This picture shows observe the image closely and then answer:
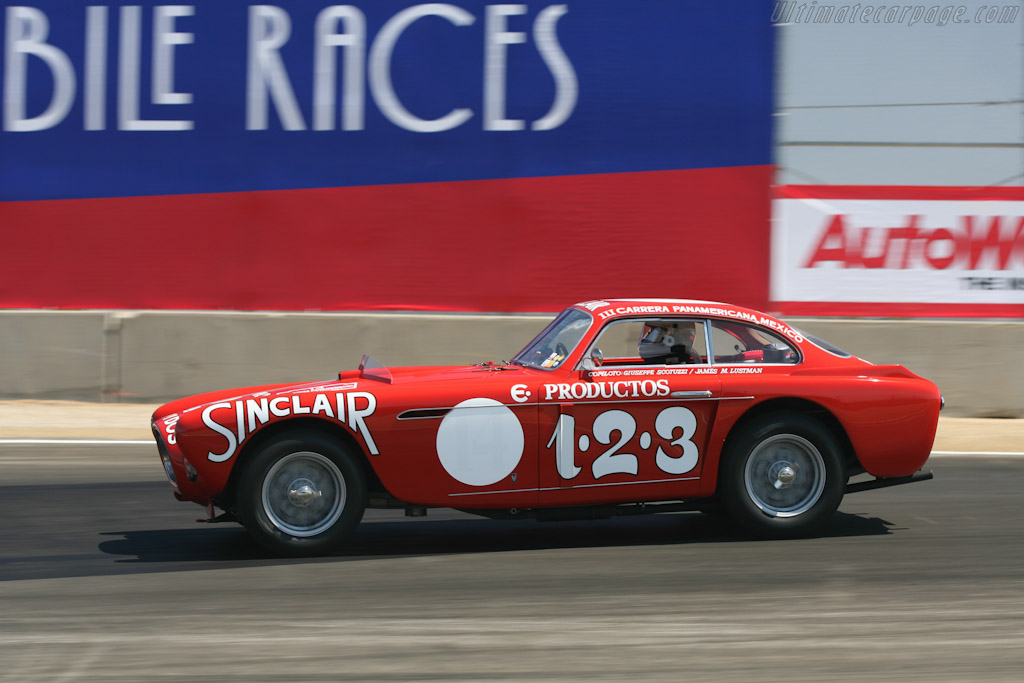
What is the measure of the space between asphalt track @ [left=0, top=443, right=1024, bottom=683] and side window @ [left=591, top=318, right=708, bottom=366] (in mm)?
1041

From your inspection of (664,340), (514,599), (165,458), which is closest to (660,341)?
(664,340)

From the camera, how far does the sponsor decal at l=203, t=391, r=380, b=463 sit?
18.8 ft

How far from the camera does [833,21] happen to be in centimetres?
1280

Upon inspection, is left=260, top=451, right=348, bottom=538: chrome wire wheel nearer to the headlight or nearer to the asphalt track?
the asphalt track

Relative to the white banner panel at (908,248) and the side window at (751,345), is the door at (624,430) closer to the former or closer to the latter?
the side window at (751,345)

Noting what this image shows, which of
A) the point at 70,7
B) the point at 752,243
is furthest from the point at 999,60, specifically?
the point at 70,7

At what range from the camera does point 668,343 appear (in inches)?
258

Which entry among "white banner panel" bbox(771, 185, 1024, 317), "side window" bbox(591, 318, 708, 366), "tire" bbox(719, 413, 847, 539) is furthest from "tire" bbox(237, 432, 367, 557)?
"white banner panel" bbox(771, 185, 1024, 317)

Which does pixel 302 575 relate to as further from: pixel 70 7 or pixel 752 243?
pixel 70 7

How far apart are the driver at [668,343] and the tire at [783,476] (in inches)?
21.9

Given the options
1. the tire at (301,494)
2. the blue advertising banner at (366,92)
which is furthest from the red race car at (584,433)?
the blue advertising banner at (366,92)

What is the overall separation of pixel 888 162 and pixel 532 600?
9093 mm

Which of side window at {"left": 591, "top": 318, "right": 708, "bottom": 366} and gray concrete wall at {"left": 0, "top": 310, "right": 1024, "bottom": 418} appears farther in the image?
gray concrete wall at {"left": 0, "top": 310, "right": 1024, "bottom": 418}

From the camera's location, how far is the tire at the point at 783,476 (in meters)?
6.28
